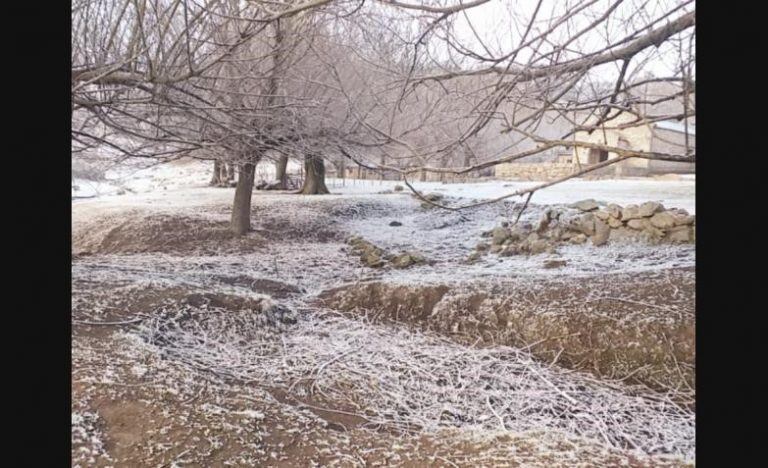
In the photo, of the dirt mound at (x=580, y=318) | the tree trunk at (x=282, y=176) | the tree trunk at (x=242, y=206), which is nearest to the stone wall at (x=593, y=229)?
the dirt mound at (x=580, y=318)

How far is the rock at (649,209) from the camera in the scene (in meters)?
2.37

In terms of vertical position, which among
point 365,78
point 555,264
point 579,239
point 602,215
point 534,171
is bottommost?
point 555,264

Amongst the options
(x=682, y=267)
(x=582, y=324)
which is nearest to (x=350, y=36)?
(x=582, y=324)

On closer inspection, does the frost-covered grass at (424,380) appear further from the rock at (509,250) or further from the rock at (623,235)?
the rock at (623,235)

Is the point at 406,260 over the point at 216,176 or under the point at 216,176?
under

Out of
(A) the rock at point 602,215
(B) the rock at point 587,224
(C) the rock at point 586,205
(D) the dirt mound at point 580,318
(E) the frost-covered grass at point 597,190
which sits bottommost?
(D) the dirt mound at point 580,318

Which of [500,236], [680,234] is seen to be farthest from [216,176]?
[680,234]

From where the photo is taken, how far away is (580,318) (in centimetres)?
178

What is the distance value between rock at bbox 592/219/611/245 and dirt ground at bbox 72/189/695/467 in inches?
7.2

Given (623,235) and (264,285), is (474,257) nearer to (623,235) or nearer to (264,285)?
(623,235)

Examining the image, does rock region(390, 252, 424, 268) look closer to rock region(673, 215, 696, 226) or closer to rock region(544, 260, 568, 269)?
rock region(544, 260, 568, 269)

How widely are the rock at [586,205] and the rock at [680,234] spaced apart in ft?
1.28

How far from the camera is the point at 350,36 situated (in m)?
2.21

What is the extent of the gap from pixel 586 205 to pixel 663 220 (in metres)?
0.39
